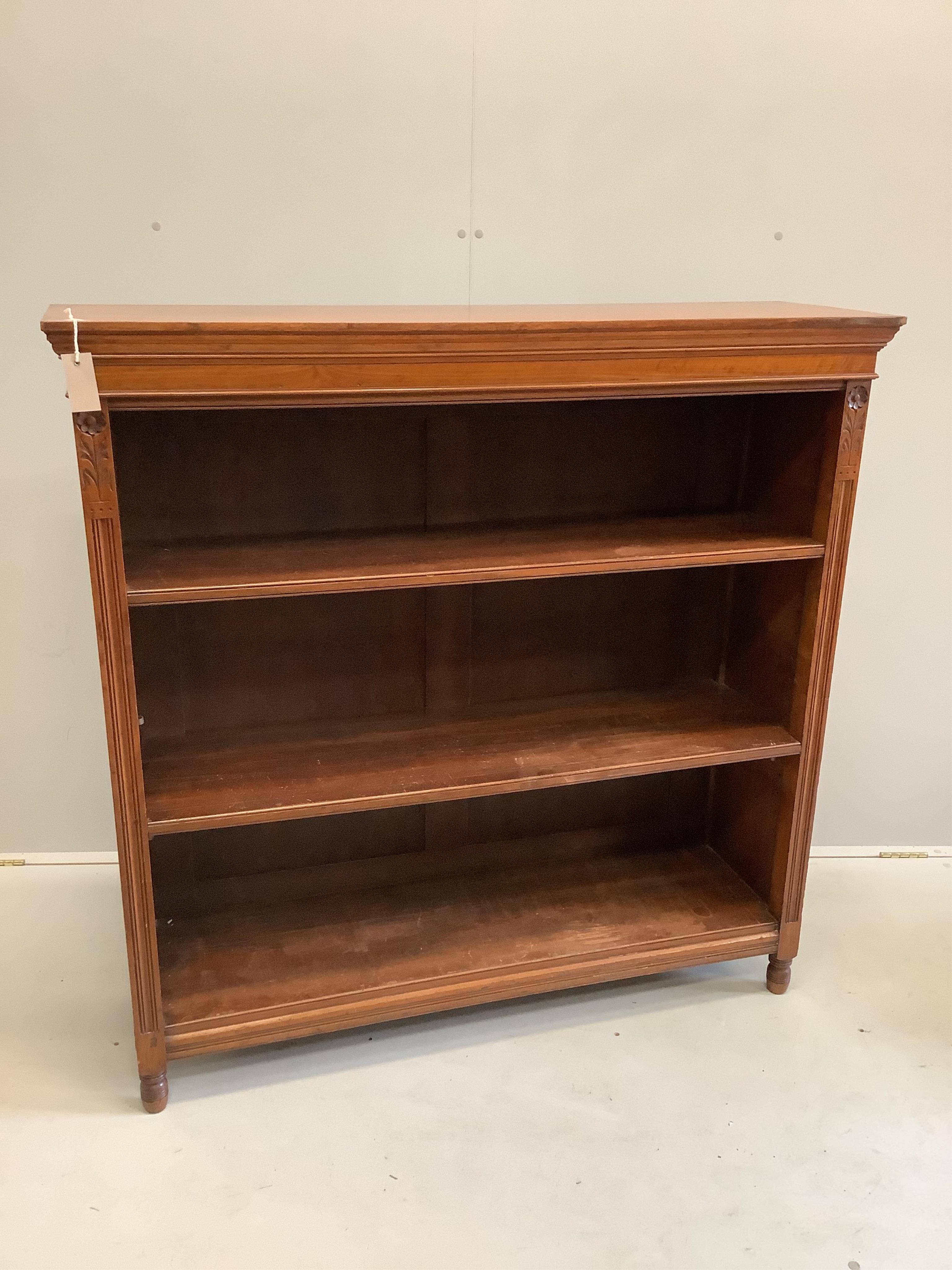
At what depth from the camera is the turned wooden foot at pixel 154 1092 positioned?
6.04 feet

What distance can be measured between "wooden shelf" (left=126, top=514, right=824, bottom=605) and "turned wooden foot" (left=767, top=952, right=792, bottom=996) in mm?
878

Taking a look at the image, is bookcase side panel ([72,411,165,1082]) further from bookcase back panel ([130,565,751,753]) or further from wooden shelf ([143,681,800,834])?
bookcase back panel ([130,565,751,753])

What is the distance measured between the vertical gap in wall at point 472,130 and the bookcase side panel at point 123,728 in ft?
2.95

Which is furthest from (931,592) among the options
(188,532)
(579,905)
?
(188,532)

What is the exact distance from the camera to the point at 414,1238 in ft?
5.33

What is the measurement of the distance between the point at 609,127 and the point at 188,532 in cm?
119

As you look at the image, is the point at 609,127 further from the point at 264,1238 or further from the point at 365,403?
the point at 264,1238

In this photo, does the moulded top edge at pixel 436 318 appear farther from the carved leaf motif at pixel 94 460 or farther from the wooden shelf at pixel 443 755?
the wooden shelf at pixel 443 755

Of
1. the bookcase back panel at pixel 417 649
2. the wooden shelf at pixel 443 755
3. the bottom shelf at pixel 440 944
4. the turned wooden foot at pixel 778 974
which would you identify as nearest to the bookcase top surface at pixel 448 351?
the bookcase back panel at pixel 417 649

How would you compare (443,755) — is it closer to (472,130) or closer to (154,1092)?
(154,1092)

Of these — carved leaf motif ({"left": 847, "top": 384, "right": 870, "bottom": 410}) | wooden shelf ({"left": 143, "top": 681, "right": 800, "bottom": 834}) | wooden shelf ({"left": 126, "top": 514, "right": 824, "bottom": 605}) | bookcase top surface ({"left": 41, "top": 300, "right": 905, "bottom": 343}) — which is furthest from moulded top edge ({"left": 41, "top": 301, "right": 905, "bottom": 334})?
wooden shelf ({"left": 143, "top": 681, "right": 800, "bottom": 834})

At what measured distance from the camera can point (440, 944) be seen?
210cm

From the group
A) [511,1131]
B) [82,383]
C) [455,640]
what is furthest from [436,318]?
[511,1131]

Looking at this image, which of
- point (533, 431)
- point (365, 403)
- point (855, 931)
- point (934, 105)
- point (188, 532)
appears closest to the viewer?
point (365, 403)
